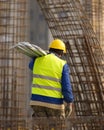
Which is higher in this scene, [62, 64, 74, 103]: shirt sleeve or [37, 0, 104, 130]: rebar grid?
[37, 0, 104, 130]: rebar grid

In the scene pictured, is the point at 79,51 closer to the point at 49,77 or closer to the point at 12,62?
the point at 12,62

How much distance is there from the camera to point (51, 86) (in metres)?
8.90

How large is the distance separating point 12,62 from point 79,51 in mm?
1400

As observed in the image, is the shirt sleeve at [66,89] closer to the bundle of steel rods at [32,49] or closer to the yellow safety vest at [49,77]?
the yellow safety vest at [49,77]

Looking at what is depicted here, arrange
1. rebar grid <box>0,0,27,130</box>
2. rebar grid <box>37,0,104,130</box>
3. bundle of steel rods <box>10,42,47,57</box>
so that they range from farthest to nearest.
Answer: rebar grid <box>0,0,27,130</box>, rebar grid <box>37,0,104,130</box>, bundle of steel rods <box>10,42,47,57</box>

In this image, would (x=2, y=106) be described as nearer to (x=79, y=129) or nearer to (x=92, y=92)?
(x=92, y=92)

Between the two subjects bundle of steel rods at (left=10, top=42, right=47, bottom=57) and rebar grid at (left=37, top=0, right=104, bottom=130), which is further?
rebar grid at (left=37, top=0, right=104, bottom=130)

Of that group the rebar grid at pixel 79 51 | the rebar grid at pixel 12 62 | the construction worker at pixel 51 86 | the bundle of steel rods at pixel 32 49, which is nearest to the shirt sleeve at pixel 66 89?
the construction worker at pixel 51 86

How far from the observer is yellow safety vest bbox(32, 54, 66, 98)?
8906 millimetres

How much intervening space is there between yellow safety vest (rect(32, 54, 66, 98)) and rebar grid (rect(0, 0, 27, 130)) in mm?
3588

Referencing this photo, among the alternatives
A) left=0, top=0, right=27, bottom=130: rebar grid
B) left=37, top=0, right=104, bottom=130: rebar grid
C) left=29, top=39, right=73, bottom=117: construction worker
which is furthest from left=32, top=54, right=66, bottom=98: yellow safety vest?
left=0, top=0, right=27, bottom=130: rebar grid

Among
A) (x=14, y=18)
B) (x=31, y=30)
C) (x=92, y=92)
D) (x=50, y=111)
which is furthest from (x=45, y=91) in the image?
(x=31, y=30)

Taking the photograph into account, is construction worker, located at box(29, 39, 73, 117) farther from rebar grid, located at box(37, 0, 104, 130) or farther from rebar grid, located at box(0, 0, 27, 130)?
rebar grid, located at box(0, 0, 27, 130)

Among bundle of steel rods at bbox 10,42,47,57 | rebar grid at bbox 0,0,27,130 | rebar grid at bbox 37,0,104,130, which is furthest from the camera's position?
rebar grid at bbox 0,0,27,130
